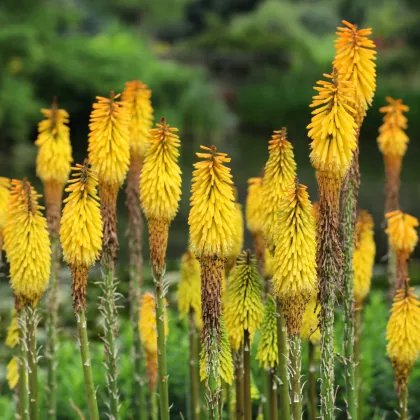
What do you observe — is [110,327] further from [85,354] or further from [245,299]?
[245,299]

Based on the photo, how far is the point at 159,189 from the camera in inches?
149

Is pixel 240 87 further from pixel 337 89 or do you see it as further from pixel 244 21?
pixel 337 89

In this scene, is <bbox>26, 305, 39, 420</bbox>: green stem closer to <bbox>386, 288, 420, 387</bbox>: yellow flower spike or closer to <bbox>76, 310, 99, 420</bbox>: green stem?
<bbox>76, 310, 99, 420</bbox>: green stem

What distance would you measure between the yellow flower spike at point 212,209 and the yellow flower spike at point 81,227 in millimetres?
448

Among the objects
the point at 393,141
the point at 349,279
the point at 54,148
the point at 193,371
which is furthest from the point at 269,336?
the point at 393,141

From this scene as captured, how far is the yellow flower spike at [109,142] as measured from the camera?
400 cm

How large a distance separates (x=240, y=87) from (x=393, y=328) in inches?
2095

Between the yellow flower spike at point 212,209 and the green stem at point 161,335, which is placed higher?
the yellow flower spike at point 212,209

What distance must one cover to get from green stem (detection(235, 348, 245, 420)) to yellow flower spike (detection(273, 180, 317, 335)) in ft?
3.11

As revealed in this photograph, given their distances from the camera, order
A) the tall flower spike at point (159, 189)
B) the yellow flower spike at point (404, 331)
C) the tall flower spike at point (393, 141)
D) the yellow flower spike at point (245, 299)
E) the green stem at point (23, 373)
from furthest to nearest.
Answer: the tall flower spike at point (393, 141), the yellow flower spike at point (404, 331), the green stem at point (23, 373), the yellow flower spike at point (245, 299), the tall flower spike at point (159, 189)

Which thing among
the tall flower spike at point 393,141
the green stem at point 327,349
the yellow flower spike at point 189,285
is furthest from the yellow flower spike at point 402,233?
the green stem at point 327,349

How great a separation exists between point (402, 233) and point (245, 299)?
145 cm

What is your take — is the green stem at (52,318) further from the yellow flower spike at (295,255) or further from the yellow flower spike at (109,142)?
the yellow flower spike at (295,255)

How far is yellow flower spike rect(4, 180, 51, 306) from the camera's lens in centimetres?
388
